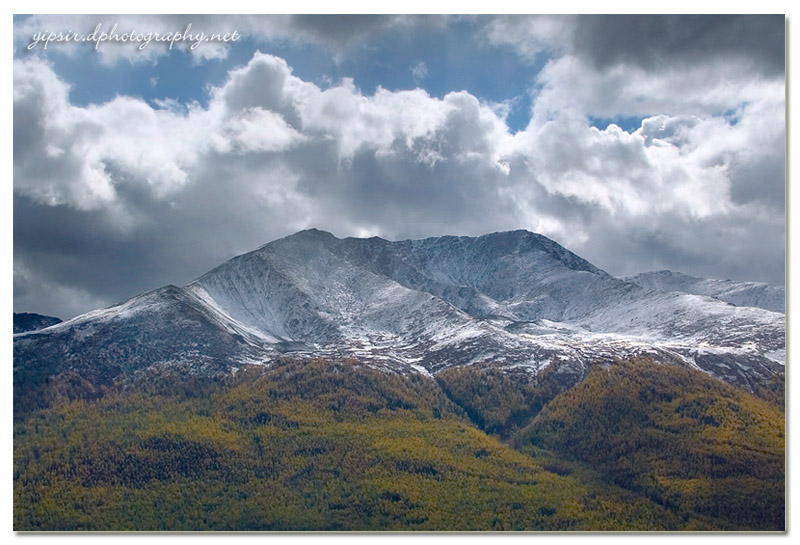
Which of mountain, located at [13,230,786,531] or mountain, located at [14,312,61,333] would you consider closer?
mountain, located at [13,230,786,531]

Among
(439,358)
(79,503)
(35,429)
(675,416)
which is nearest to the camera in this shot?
(79,503)

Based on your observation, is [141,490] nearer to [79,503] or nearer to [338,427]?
[79,503]

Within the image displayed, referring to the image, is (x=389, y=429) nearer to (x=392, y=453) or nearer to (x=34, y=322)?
(x=392, y=453)

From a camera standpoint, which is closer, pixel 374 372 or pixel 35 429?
pixel 35 429

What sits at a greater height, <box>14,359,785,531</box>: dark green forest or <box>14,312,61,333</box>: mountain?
<box>14,312,61,333</box>: mountain

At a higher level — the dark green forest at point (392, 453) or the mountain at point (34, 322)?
the mountain at point (34, 322)

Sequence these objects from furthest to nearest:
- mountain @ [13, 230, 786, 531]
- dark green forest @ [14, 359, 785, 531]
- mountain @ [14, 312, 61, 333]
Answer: mountain @ [14, 312, 61, 333], mountain @ [13, 230, 786, 531], dark green forest @ [14, 359, 785, 531]

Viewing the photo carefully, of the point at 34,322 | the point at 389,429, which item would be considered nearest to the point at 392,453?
the point at 389,429

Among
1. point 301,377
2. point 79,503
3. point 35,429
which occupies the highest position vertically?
point 301,377

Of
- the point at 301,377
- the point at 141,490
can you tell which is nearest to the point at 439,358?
the point at 301,377
